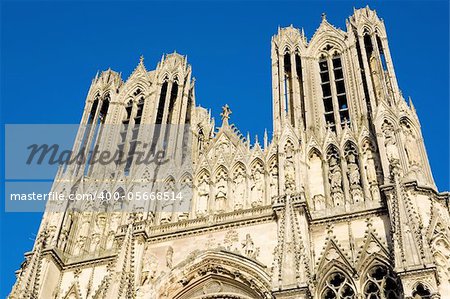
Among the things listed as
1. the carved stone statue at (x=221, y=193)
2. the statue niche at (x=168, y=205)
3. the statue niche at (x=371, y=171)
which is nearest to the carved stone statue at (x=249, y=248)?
the carved stone statue at (x=221, y=193)

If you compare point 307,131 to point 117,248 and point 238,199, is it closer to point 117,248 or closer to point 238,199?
point 238,199

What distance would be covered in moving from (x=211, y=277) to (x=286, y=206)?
312 cm

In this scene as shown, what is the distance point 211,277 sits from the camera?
17.7 m

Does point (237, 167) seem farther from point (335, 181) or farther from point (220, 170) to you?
point (335, 181)

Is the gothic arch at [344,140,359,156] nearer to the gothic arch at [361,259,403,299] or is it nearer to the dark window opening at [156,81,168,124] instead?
the gothic arch at [361,259,403,299]

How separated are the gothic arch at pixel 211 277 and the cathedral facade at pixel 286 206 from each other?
33 mm

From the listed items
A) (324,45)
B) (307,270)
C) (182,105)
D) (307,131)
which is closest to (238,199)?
(307,131)

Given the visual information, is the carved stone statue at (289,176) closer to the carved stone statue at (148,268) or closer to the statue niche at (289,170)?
the statue niche at (289,170)

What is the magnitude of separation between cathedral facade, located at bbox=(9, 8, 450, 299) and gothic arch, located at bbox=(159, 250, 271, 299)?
3 centimetres

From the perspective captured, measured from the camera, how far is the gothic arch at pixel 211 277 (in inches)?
673

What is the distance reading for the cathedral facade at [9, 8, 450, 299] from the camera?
627 inches

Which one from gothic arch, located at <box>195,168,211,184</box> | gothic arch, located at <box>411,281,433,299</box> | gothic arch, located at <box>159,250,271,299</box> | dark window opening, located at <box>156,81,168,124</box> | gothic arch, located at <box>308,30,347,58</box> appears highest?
gothic arch, located at <box>308,30,347,58</box>

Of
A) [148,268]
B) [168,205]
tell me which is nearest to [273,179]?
[168,205]

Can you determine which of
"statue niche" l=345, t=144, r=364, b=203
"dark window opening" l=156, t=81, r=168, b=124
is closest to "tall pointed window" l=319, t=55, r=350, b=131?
"statue niche" l=345, t=144, r=364, b=203
